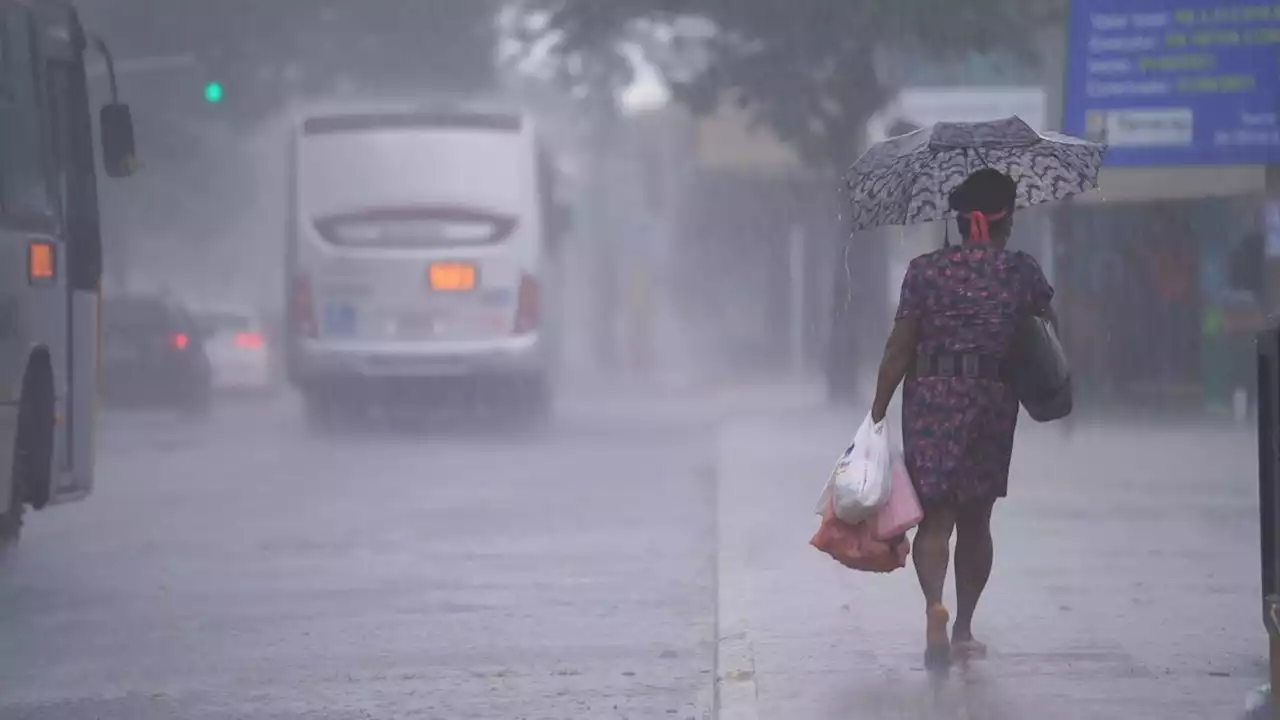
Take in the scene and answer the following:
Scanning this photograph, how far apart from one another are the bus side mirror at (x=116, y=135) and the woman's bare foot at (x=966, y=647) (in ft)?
21.1

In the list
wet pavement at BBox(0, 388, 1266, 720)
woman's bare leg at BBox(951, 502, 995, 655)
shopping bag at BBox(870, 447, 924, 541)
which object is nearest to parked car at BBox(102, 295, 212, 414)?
wet pavement at BBox(0, 388, 1266, 720)

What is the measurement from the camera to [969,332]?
23.2 feet

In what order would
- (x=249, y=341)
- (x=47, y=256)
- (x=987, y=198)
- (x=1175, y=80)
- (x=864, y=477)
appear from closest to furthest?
(x=864, y=477), (x=987, y=198), (x=47, y=256), (x=1175, y=80), (x=249, y=341)

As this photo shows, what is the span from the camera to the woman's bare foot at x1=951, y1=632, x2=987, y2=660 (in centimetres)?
735

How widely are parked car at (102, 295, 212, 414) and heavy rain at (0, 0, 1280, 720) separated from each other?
56 mm

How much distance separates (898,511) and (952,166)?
47.2 inches

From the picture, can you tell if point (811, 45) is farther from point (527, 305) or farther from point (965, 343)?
point (965, 343)

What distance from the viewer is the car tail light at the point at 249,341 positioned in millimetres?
36344

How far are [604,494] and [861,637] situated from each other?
745cm

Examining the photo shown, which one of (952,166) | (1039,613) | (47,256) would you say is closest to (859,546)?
(952,166)

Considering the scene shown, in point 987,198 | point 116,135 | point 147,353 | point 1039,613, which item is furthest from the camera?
point 147,353

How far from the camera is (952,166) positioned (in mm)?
7445

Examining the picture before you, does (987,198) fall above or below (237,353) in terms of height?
above

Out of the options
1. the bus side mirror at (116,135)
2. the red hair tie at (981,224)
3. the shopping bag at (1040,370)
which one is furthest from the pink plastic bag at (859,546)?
the bus side mirror at (116,135)
